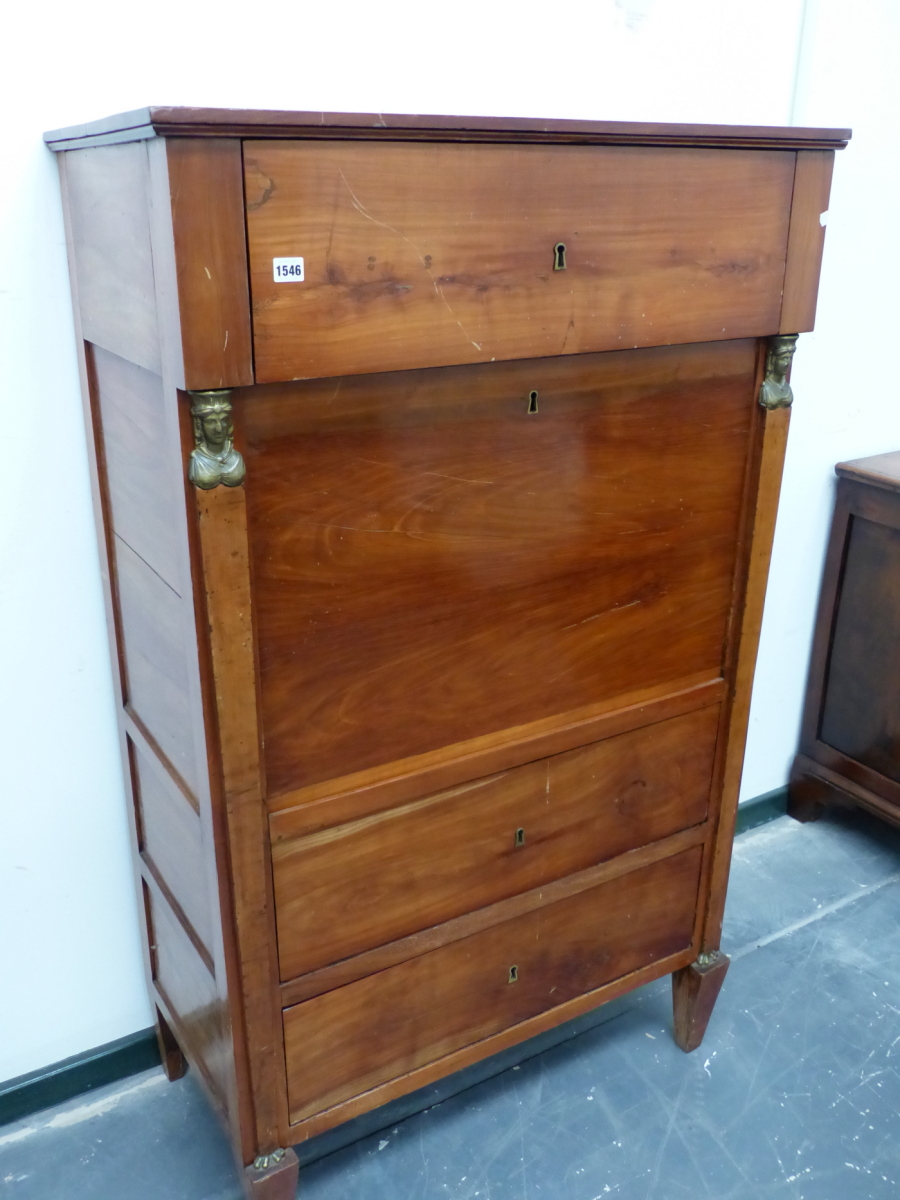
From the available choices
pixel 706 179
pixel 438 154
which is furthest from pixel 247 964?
pixel 706 179

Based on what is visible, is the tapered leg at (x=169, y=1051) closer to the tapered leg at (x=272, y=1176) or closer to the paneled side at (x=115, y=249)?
the tapered leg at (x=272, y=1176)

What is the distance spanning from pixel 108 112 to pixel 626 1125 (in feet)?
5.66

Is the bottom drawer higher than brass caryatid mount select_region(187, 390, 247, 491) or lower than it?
lower

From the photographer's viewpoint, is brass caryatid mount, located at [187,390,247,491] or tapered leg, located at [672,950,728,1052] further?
tapered leg, located at [672,950,728,1052]

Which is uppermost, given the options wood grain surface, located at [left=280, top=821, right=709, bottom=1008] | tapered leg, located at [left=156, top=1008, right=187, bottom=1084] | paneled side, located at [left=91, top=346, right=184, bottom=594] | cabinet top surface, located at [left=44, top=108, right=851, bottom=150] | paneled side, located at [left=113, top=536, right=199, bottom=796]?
cabinet top surface, located at [left=44, top=108, right=851, bottom=150]

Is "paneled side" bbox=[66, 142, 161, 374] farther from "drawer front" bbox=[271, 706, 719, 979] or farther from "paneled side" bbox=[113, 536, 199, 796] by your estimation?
"drawer front" bbox=[271, 706, 719, 979]

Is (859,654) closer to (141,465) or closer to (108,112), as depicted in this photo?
(141,465)

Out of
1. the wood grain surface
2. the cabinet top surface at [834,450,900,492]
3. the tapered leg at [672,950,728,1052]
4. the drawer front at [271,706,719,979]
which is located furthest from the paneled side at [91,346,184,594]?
the cabinet top surface at [834,450,900,492]

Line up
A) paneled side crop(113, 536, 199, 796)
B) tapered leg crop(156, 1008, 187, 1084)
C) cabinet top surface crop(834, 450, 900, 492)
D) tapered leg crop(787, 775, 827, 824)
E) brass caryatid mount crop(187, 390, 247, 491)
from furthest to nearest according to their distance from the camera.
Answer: tapered leg crop(787, 775, 827, 824), cabinet top surface crop(834, 450, 900, 492), tapered leg crop(156, 1008, 187, 1084), paneled side crop(113, 536, 199, 796), brass caryatid mount crop(187, 390, 247, 491)

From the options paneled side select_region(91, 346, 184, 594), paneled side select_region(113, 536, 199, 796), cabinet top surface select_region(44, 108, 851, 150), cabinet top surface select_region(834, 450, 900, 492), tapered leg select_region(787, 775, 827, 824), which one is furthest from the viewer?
tapered leg select_region(787, 775, 827, 824)

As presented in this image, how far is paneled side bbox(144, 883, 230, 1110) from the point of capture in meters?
1.36

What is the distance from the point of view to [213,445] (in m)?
1.01

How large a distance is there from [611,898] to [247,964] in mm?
606

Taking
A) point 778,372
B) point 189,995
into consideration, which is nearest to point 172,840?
point 189,995
